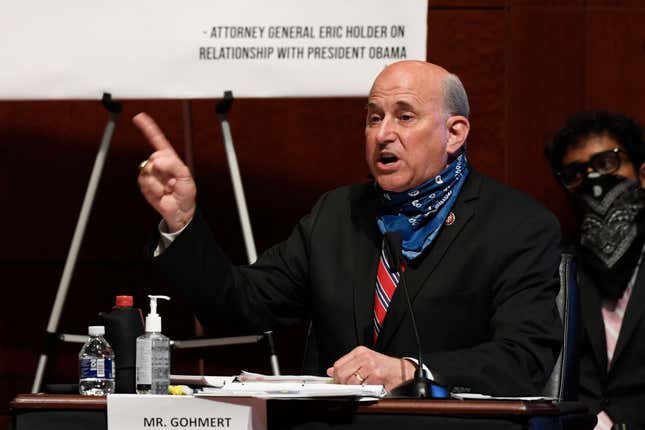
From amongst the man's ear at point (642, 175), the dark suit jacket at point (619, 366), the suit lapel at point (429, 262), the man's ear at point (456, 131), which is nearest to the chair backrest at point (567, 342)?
the suit lapel at point (429, 262)

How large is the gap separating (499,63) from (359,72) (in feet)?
4.02

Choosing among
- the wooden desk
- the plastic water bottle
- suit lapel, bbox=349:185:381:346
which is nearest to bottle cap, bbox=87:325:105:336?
the plastic water bottle

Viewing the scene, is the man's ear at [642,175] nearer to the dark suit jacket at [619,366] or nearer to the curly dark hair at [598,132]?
the curly dark hair at [598,132]

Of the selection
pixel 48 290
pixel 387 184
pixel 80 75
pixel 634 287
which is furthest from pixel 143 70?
pixel 634 287

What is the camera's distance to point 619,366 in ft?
13.4

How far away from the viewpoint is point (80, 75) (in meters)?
3.87

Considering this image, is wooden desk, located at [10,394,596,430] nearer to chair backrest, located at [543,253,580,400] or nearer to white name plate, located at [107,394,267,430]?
white name plate, located at [107,394,267,430]

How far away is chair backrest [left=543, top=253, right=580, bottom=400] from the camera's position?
2.98 metres

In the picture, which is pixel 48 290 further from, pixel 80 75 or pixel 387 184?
pixel 387 184

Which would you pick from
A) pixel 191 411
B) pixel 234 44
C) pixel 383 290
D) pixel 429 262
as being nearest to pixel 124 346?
pixel 191 411

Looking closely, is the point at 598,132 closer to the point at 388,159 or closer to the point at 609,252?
the point at 609,252

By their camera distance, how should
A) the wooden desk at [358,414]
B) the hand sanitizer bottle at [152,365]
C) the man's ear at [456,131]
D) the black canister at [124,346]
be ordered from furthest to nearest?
the man's ear at [456,131] < the black canister at [124,346] < the hand sanitizer bottle at [152,365] < the wooden desk at [358,414]

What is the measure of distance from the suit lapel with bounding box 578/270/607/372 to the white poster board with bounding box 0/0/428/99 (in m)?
1.07

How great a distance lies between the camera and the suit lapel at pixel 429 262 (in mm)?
2990
